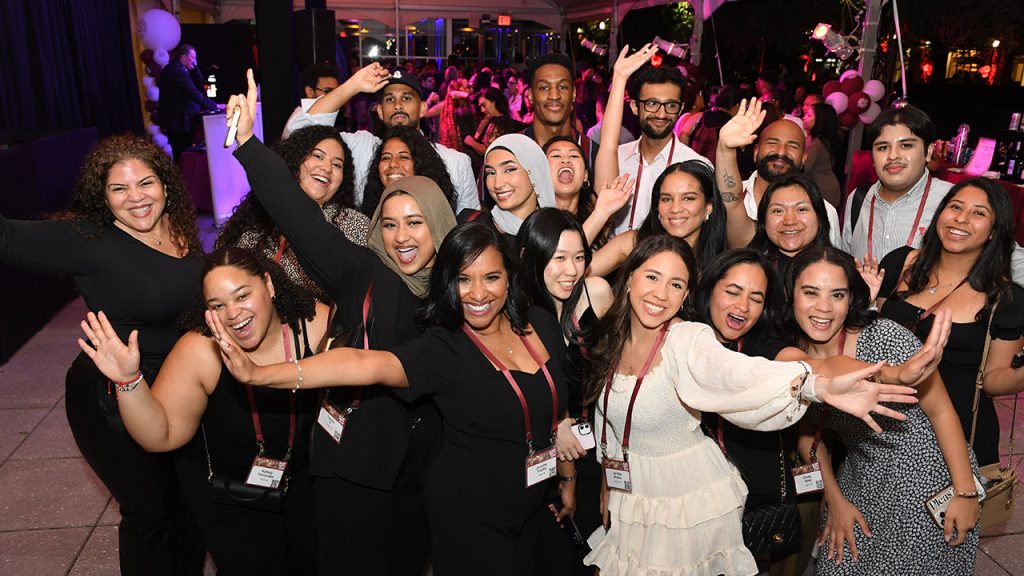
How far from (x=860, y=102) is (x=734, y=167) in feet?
16.1

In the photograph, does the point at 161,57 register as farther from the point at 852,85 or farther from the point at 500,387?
the point at 500,387

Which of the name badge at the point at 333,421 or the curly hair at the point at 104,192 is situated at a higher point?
the curly hair at the point at 104,192

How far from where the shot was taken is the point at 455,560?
2201mm

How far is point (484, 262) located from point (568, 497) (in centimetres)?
89

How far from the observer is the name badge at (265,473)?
7.50 feet

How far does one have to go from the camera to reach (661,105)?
3.71 metres

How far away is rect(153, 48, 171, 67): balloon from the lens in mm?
10781

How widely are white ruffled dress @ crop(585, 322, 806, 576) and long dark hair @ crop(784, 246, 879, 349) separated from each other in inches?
16.7

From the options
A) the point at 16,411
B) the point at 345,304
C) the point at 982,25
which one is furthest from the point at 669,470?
the point at 982,25

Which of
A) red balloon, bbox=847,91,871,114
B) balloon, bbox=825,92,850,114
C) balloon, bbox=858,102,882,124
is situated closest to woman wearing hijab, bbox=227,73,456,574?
balloon, bbox=825,92,850,114

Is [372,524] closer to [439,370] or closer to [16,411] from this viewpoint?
[439,370]

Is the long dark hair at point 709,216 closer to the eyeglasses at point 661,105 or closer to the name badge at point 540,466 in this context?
the eyeglasses at point 661,105

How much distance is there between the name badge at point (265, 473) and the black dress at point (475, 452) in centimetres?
A: 47

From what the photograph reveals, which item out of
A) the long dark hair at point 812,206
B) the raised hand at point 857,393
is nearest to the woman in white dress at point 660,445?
the raised hand at point 857,393
